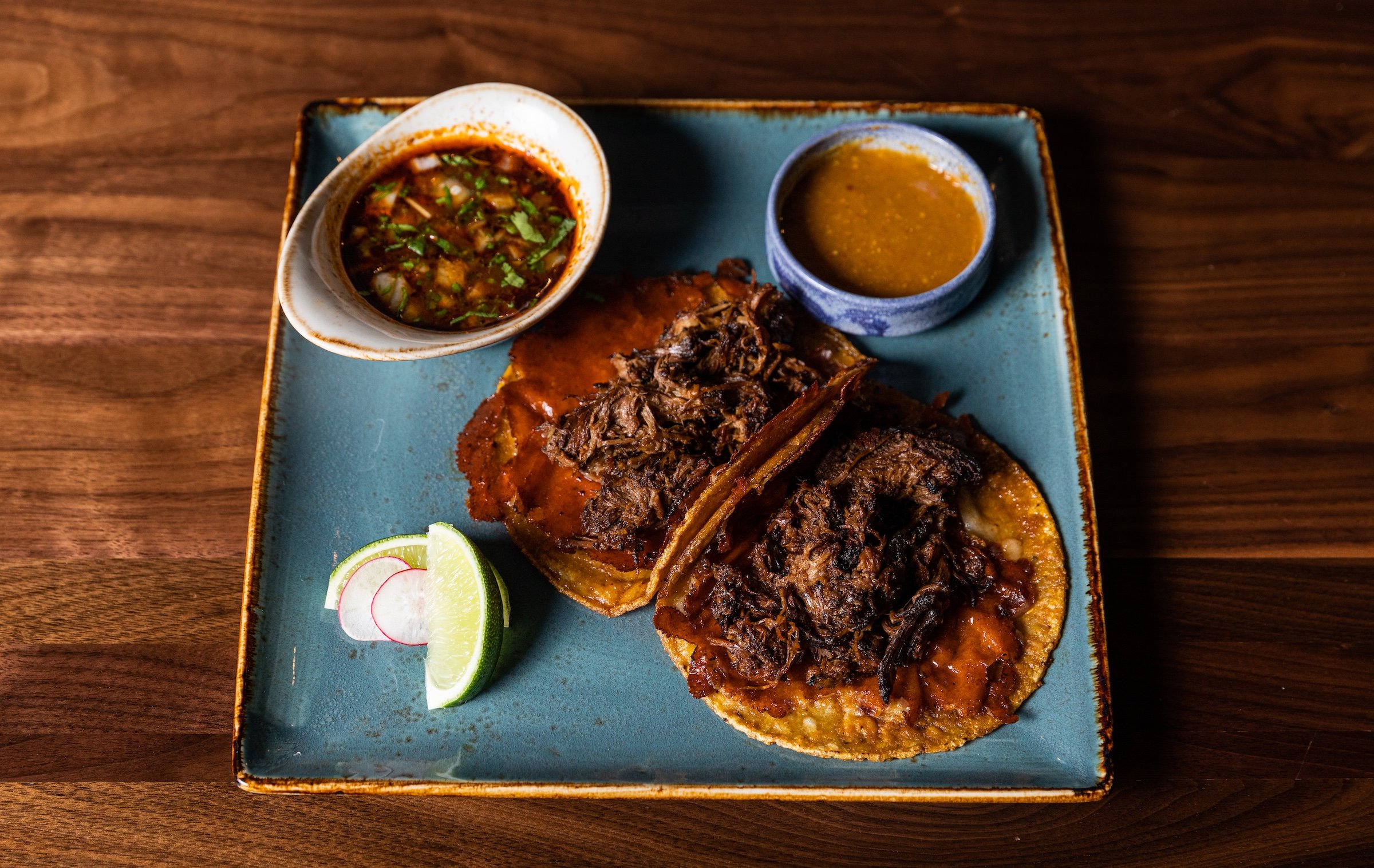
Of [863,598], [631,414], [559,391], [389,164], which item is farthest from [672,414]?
[389,164]

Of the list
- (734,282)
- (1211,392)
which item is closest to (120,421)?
(734,282)

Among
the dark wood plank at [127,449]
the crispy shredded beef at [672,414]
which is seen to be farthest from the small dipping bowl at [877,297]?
the dark wood plank at [127,449]

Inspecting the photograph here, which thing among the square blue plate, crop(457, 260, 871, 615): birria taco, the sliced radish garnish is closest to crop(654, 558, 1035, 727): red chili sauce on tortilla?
the square blue plate

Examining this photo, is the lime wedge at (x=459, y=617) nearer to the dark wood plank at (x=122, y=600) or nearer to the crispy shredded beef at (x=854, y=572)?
the crispy shredded beef at (x=854, y=572)

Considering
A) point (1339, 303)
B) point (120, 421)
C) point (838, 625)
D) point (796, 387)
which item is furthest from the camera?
point (1339, 303)

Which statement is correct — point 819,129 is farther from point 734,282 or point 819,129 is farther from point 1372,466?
point 1372,466

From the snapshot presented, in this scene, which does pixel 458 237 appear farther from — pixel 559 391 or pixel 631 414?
pixel 631 414
